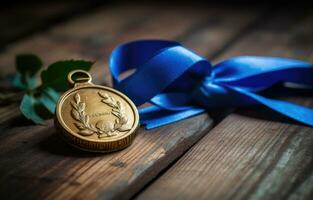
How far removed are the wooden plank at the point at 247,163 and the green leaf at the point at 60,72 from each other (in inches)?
11.0

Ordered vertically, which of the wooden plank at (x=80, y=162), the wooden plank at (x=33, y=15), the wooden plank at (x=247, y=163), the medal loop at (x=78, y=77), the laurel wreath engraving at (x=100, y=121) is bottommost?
the wooden plank at (x=247, y=163)

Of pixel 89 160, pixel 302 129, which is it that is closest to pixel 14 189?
pixel 89 160

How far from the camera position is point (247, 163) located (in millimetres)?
791

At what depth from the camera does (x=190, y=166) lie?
2.59ft

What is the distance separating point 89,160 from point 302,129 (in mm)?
414

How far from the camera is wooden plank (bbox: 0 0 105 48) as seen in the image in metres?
1.49

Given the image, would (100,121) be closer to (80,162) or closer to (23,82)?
(80,162)

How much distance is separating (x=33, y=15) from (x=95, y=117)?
956mm

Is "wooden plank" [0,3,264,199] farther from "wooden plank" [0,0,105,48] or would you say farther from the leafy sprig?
"wooden plank" [0,0,105,48]

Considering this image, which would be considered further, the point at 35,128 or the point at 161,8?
the point at 161,8

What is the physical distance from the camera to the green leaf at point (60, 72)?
931 mm

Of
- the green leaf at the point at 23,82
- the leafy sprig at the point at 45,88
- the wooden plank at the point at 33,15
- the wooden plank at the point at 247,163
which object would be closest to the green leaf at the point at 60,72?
the leafy sprig at the point at 45,88

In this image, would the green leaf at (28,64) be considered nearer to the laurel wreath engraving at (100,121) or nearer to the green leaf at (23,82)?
the green leaf at (23,82)

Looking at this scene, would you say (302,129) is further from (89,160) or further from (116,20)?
(116,20)
